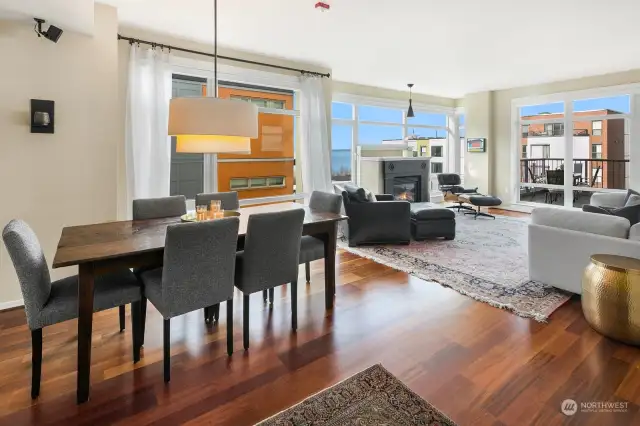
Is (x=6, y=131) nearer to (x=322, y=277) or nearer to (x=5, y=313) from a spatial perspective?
(x=5, y=313)

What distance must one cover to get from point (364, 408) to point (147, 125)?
3903mm

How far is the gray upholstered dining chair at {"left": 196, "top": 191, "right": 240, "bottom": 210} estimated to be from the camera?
357 centimetres

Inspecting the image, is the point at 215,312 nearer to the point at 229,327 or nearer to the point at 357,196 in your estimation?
the point at 229,327

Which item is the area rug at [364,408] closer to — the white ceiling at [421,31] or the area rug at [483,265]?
the area rug at [483,265]

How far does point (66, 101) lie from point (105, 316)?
6.51 ft

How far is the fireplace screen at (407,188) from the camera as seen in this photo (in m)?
7.71

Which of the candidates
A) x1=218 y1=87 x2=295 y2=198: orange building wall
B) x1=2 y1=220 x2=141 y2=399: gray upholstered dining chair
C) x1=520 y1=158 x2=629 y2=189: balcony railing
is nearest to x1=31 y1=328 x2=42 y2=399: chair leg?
x1=2 y1=220 x2=141 y2=399: gray upholstered dining chair

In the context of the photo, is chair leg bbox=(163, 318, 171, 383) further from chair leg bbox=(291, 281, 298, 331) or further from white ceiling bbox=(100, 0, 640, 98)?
white ceiling bbox=(100, 0, 640, 98)

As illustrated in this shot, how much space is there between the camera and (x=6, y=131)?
311 cm

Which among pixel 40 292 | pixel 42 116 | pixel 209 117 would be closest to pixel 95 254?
pixel 40 292

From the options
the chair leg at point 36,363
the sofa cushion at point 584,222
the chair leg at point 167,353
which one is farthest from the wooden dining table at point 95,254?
the sofa cushion at point 584,222

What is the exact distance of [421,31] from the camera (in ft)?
14.3

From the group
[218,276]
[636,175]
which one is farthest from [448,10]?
[636,175]

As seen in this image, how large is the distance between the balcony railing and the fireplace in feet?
7.62
